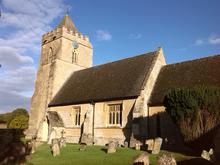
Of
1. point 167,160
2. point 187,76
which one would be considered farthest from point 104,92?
point 167,160

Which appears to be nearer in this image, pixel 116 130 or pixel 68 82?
pixel 116 130

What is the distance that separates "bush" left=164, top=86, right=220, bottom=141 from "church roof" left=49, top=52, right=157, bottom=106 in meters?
7.00

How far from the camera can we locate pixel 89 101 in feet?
86.5

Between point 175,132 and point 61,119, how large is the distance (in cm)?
1353

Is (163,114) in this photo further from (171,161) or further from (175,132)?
(171,161)

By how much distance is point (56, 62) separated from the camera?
112 ft

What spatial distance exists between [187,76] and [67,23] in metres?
22.0

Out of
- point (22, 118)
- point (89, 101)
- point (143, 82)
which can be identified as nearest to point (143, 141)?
point (143, 82)

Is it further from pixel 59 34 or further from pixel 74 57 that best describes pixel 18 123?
pixel 59 34

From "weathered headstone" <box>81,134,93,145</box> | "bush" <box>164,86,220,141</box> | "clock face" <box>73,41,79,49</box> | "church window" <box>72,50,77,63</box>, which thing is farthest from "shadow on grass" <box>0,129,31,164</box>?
"clock face" <box>73,41,79,49</box>

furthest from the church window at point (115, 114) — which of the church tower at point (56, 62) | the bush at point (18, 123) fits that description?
the bush at point (18, 123)

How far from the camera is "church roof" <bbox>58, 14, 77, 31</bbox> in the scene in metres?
38.2

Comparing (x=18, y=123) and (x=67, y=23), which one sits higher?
(x=67, y=23)

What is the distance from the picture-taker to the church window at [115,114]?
951 inches
